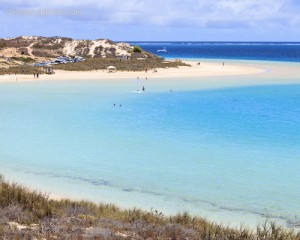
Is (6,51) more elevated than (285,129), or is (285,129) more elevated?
(6,51)

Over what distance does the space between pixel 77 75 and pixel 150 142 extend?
41083 mm

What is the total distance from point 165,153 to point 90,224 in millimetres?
9649

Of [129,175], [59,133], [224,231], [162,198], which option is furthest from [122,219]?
[59,133]

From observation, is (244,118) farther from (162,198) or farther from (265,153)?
(162,198)

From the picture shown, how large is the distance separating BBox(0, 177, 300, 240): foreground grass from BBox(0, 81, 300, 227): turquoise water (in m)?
2.27

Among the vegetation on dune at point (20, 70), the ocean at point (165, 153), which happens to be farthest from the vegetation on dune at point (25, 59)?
the ocean at point (165, 153)

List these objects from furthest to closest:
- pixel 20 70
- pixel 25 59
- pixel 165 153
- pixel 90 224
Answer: pixel 25 59 → pixel 20 70 → pixel 165 153 → pixel 90 224

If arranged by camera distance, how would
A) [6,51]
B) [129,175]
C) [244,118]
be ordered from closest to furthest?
[129,175] < [244,118] < [6,51]

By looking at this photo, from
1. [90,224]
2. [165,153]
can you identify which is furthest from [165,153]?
[90,224]

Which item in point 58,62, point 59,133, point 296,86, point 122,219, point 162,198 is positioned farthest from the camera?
point 58,62

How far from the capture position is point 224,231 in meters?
8.48

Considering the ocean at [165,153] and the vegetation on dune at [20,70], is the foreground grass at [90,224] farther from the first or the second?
the vegetation on dune at [20,70]

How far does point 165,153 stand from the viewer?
18016 mm

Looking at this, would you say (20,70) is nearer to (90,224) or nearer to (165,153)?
(165,153)
